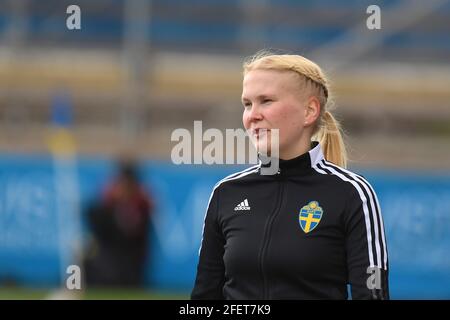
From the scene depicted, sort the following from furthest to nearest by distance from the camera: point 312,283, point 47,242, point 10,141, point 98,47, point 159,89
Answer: point 98,47, point 159,89, point 10,141, point 47,242, point 312,283

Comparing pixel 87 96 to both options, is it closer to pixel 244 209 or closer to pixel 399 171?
pixel 399 171

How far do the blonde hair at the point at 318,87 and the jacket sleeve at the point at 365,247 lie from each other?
1.09ft

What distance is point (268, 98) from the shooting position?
10.5 ft

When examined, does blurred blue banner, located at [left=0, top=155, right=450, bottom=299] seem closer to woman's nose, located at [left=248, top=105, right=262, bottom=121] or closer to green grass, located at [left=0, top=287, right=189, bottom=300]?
green grass, located at [left=0, top=287, right=189, bottom=300]

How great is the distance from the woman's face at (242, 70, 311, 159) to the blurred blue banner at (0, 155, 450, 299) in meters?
10.0

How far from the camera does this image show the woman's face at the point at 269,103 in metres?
3.20

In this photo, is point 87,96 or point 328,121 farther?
point 87,96

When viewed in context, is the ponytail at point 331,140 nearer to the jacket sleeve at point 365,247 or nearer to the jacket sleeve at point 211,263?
the jacket sleeve at point 365,247

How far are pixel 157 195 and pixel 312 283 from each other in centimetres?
1083

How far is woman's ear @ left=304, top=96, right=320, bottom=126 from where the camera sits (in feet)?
10.8

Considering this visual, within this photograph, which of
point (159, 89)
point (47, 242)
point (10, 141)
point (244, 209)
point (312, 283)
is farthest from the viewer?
point (159, 89)

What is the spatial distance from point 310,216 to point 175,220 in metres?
10.6

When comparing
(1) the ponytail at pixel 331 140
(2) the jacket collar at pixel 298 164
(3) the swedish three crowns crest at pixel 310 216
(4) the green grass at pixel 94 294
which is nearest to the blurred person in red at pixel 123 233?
(4) the green grass at pixel 94 294

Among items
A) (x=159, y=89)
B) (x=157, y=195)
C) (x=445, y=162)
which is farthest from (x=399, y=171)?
(x=159, y=89)
